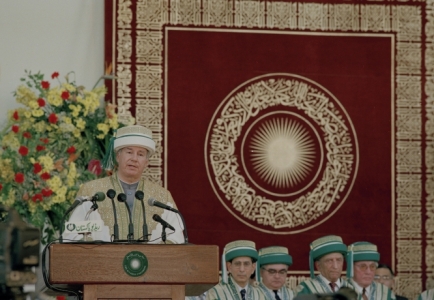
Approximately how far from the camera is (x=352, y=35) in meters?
9.65

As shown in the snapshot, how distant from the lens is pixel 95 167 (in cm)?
842

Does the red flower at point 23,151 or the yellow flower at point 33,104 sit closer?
the red flower at point 23,151

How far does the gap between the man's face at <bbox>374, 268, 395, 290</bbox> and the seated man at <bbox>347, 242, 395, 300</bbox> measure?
45cm

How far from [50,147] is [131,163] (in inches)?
85.1

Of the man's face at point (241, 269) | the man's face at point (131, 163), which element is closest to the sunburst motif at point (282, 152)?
the man's face at point (241, 269)

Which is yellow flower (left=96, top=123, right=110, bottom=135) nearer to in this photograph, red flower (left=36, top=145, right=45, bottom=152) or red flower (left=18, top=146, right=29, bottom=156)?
red flower (left=36, top=145, right=45, bottom=152)

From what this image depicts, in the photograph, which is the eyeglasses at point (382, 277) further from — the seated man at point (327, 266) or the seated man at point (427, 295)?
the seated man at point (327, 266)

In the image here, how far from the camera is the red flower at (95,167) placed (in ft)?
27.6

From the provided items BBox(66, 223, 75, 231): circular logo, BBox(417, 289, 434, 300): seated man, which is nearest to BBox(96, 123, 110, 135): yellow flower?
BBox(417, 289, 434, 300): seated man

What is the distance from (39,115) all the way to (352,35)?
2.87 metres

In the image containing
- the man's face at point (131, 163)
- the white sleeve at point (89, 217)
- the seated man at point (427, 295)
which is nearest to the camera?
the white sleeve at point (89, 217)

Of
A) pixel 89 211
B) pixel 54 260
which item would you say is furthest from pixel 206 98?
pixel 54 260

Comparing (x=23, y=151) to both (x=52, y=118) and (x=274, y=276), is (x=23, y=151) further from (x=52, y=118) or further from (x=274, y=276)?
(x=274, y=276)

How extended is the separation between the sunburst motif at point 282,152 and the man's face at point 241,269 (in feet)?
5.15
